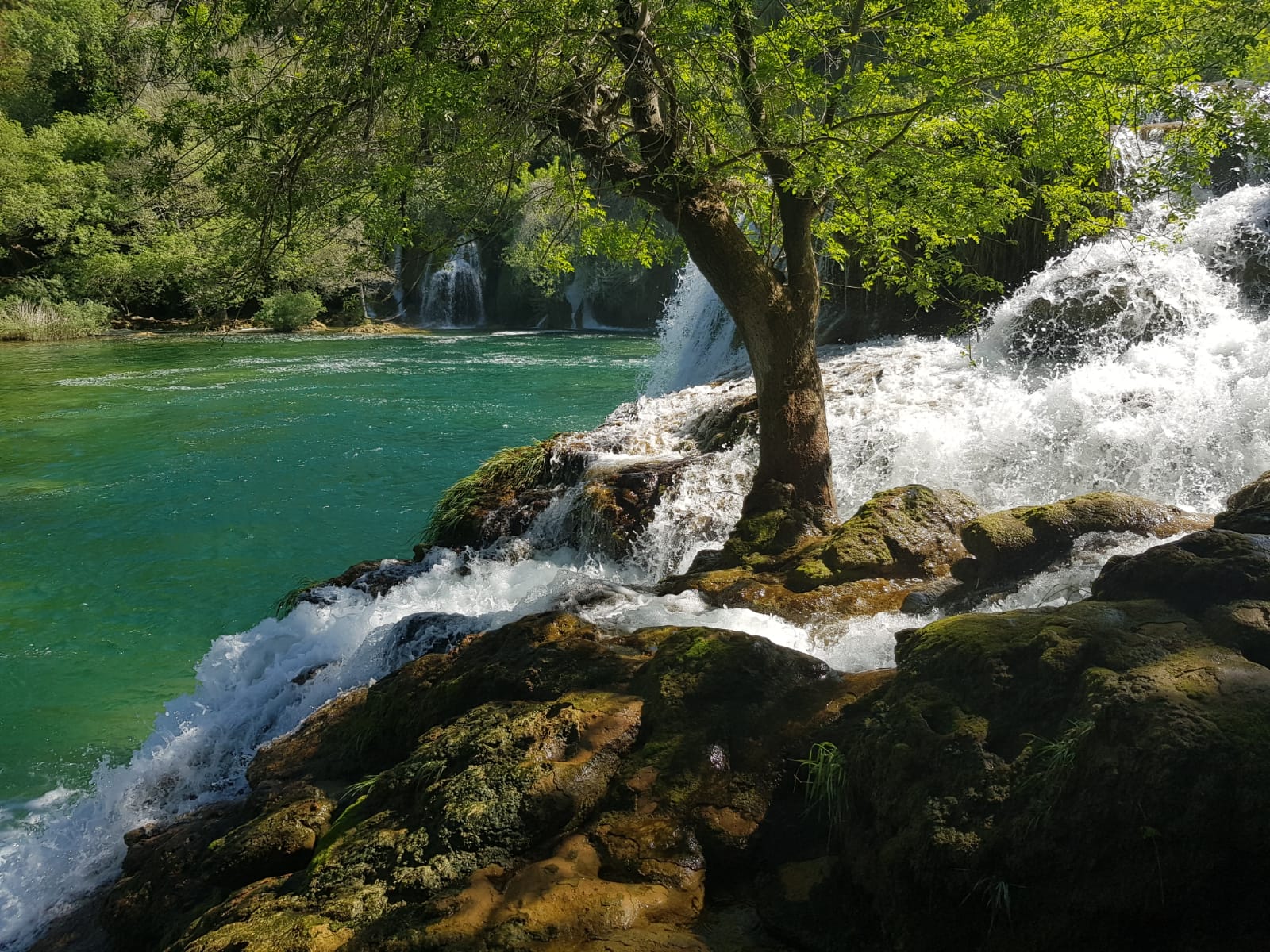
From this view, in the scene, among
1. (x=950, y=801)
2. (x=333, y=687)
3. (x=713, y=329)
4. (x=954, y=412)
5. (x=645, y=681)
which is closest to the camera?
(x=950, y=801)

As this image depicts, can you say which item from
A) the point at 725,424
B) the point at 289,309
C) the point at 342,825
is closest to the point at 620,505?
the point at 725,424

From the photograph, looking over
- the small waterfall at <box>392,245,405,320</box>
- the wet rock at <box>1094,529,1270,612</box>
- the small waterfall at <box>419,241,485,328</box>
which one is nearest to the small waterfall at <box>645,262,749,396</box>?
the wet rock at <box>1094,529,1270,612</box>

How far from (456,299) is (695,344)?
23.4 m

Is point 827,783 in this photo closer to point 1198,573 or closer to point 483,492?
point 1198,573

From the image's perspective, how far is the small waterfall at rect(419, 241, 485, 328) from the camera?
1437 inches

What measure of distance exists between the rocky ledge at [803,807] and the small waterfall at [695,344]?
1008cm

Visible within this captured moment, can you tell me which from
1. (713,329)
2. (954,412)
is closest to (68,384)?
(713,329)

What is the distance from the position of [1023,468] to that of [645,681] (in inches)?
212

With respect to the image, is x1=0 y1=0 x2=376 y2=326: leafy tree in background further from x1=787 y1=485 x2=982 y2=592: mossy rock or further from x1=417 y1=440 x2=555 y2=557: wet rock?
x1=787 y1=485 x2=982 y2=592: mossy rock

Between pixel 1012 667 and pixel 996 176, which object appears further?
pixel 996 176

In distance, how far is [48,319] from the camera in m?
28.6

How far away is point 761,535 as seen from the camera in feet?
22.4

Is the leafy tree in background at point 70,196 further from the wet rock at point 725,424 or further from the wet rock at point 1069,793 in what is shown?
the wet rock at point 1069,793

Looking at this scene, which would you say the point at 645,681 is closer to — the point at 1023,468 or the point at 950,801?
the point at 950,801
